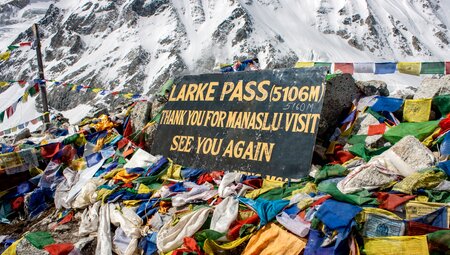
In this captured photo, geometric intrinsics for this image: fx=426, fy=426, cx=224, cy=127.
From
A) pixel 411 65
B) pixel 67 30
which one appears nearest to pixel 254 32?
pixel 67 30

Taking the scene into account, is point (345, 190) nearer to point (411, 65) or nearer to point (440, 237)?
point (440, 237)

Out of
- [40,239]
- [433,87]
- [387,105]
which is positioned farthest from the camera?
[387,105]

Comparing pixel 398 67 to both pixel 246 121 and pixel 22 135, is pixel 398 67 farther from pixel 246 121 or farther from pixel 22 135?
pixel 22 135

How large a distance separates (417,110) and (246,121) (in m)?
2.83

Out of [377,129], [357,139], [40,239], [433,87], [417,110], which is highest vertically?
[433,87]

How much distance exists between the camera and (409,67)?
320 inches

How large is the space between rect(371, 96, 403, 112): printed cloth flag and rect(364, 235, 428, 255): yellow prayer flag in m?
3.66

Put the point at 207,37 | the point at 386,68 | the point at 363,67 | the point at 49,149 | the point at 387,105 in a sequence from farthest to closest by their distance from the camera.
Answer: the point at 207,37 → the point at 49,149 → the point at 363,67 → the point at 386,68 → the point at 387,105

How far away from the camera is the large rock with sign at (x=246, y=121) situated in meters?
6.62

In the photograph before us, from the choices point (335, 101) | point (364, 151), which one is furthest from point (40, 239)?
point (335, 101)

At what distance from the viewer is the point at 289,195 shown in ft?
18.8

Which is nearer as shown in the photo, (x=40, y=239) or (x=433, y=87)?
(x=40, y=239)

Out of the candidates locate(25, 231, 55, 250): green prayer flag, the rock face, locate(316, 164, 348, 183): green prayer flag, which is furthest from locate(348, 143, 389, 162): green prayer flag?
locate(25, 231, 55, 250): green prayer flag

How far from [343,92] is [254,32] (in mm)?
138379
